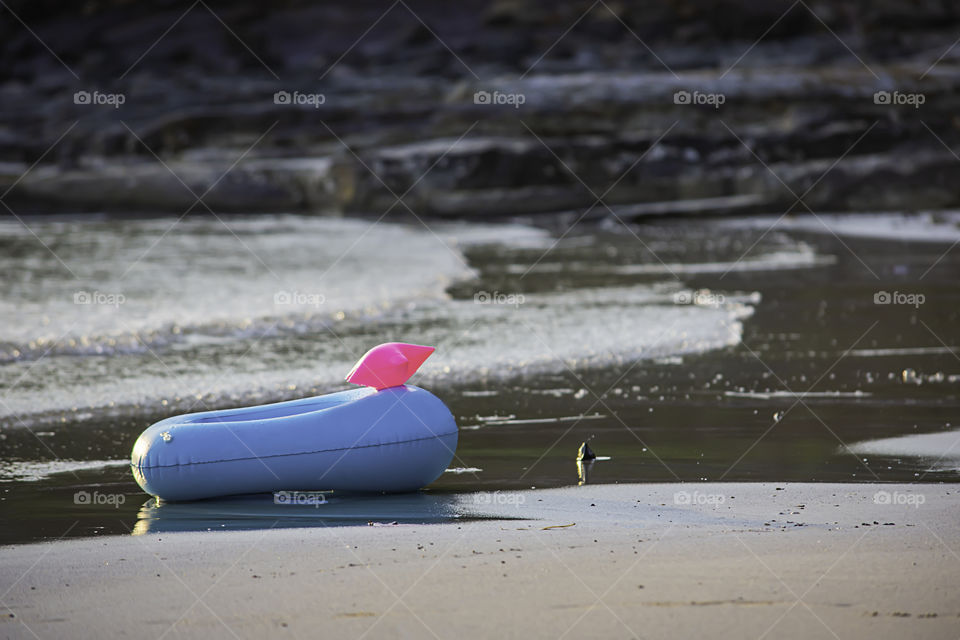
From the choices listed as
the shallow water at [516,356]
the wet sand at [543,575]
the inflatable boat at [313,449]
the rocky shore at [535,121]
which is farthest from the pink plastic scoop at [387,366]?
the rocky shore at [535,121]

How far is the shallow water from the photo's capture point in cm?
545

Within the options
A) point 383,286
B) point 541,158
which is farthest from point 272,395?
point 541,158

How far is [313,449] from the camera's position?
5.00 metres

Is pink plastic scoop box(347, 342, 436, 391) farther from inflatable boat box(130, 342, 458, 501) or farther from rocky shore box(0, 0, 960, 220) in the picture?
rocky shore box(0, 0, 960, 220)

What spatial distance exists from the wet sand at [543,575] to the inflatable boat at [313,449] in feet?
1.48

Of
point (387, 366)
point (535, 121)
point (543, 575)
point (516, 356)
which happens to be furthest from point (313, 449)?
point (535, 121)

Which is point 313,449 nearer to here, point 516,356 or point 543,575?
point 543,575

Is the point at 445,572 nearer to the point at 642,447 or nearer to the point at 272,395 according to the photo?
the point at 642,447

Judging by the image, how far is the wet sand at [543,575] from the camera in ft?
10.9

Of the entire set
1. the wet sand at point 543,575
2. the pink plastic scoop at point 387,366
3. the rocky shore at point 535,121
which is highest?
the rocky shore at point 535,121

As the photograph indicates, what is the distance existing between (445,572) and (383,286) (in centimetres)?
1004

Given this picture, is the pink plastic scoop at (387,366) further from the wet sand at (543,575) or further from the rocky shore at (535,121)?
the rocky shore at (535,121)

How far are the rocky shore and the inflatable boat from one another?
19726 millimetres

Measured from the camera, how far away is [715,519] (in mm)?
4441
